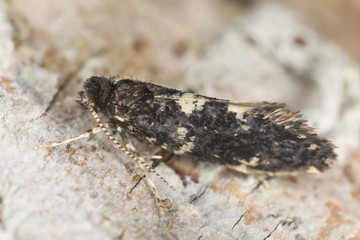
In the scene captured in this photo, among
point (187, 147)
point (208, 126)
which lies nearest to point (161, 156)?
point (187, 147)

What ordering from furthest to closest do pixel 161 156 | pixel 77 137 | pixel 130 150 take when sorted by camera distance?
pixel 161 156
pixel 130 150
pixel 77 137

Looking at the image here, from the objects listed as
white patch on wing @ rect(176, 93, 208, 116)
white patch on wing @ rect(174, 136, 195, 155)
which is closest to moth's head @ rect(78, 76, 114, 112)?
white patch on wing @ rect(176, 93, 208, 116)

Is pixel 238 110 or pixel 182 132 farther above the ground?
pixel 238 110

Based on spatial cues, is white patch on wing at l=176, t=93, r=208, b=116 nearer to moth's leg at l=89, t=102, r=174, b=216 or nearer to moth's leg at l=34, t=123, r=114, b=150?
moth's leg at l=89, t=102, r=174, b=216

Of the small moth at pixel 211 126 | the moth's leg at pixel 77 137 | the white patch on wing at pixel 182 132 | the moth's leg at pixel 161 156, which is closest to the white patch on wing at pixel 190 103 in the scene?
the small moth at pixel 211 126

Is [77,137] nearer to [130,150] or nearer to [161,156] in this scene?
[130,150]

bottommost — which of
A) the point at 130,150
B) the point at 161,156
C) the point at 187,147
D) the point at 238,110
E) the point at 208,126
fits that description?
the point at 130,150

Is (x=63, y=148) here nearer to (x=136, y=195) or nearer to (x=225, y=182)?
(x=136, y=195)

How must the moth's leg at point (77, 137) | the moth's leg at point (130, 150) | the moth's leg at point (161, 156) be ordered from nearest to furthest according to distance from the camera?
the moth's leg at point (77, 137)
the moth's leg at point (130, 150)
the moth's leg at point (161, 156)

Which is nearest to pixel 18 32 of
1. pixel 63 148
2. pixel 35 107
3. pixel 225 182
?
pixel 35 107

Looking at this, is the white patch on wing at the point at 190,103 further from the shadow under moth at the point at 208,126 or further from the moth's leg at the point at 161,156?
the moth's leg at the point at 161,156
